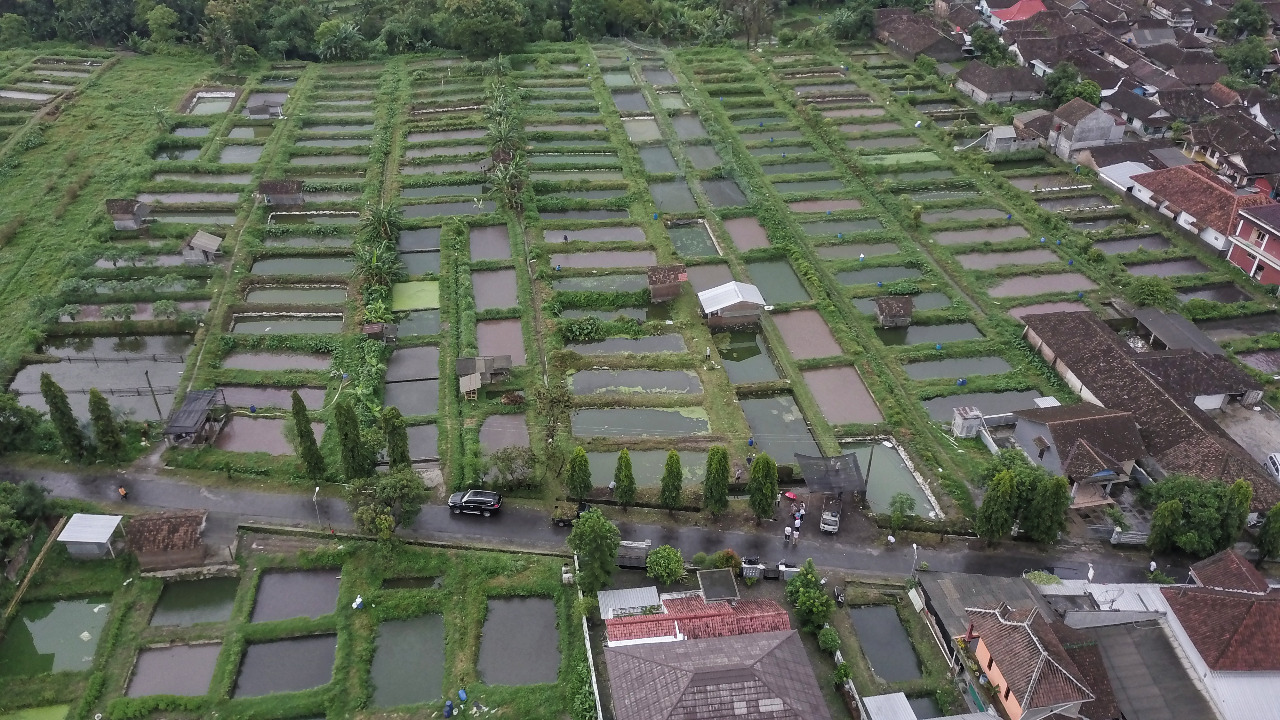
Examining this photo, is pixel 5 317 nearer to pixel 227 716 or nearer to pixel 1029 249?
pixel 227 716

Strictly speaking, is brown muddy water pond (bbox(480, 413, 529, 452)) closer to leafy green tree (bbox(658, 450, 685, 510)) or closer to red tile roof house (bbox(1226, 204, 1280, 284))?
leafy green tree (bbox(658, 450, 685, 510))

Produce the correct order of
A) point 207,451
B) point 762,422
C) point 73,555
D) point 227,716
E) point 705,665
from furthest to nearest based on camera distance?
point 762,422 → point 207,451 → point 73,555 → point 227,716 → point 705,665

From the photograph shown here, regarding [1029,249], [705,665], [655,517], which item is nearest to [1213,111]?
[1029,249]

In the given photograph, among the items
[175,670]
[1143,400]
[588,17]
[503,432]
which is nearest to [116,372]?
[175,670]

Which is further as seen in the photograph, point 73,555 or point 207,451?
point 207,451

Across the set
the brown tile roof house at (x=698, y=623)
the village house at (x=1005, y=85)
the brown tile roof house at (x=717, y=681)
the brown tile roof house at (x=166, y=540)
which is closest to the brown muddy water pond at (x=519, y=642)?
the brown tile roof house at (x=698, y=623)
